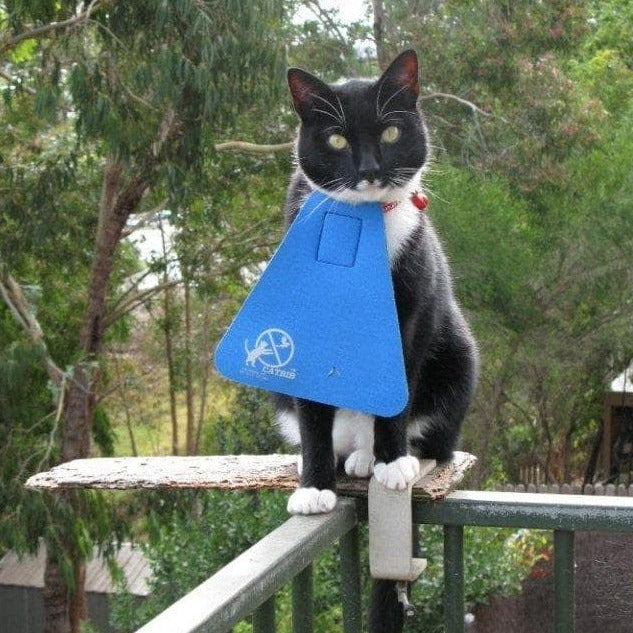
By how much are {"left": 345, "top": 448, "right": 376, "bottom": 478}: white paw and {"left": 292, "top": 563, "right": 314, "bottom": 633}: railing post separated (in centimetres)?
44

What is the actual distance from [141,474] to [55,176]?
4.47m

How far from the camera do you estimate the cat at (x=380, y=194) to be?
5.14 ft

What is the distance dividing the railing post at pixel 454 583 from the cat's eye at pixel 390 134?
0.64m

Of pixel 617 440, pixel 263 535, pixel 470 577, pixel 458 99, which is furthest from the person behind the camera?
pixel 617 440

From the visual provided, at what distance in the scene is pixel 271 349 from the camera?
4.50ft

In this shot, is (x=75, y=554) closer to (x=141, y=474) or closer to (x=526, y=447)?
(x=526, y=447)

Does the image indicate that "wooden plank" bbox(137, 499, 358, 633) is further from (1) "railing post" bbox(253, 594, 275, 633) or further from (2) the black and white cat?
(2) the black and white cat

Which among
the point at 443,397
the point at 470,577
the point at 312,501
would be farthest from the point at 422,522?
the point at 470,577

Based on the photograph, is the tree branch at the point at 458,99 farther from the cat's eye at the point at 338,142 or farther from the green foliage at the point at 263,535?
the cat's eye at the point at 338,142

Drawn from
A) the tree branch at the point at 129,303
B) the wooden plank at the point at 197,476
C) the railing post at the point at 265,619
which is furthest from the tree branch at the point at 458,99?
the railing post at the point at 265,619

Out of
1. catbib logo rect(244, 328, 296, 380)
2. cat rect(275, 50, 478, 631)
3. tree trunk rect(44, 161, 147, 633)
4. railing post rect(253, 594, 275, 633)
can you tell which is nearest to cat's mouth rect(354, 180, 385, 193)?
cat rect(275, 50, 478, 631)

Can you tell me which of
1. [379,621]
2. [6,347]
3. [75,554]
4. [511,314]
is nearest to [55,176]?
[6,347]

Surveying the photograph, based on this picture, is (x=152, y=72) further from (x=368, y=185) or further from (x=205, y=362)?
(x=205, y=362)

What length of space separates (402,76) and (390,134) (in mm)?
95
